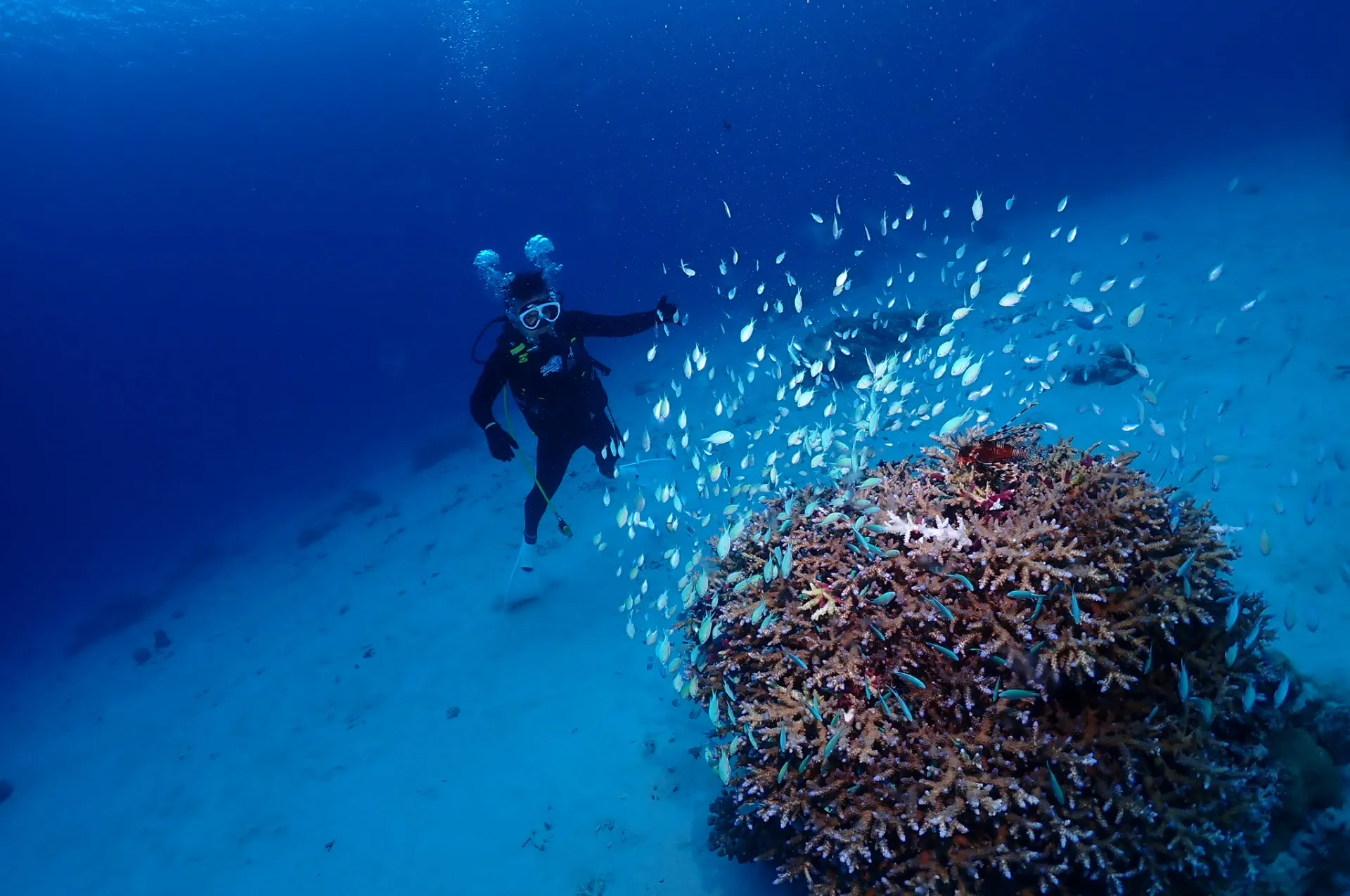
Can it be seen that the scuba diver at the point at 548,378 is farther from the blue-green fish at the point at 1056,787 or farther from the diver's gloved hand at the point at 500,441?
the blue-green fish at the point at 1056,787

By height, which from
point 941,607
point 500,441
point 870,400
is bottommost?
point 941,607

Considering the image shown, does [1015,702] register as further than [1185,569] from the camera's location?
Yes

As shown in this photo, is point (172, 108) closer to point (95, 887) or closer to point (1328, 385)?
point (95, 887)

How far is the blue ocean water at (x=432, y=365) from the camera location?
746 centimetres

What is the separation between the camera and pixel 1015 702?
11.3 feet

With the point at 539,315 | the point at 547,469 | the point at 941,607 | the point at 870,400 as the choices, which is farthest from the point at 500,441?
the point at 941,607

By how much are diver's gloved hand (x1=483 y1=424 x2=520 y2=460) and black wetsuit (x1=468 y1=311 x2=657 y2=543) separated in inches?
6.9

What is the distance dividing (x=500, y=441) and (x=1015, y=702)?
6.44 metres

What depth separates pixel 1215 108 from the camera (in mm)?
45188

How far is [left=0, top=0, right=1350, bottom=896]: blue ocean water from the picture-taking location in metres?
7.46

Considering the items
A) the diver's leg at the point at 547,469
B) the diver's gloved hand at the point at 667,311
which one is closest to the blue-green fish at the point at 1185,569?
the diver's gloved hand at the point at 667,311

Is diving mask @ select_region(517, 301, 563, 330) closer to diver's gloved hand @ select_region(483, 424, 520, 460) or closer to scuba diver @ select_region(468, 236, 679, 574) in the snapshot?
scuba diver @ select_region(468, 236, 679, 574)

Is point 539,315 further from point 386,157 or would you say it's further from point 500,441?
point 386,157

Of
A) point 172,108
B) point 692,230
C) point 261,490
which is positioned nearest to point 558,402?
point 261,490
